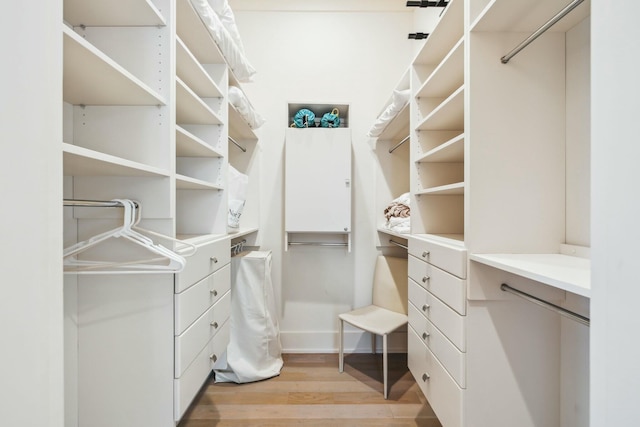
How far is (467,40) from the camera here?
1.08 meters

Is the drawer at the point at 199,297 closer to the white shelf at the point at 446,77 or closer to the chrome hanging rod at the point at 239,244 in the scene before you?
the chrome hanging rod at the point at 239,244

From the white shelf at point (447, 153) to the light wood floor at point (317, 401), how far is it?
155 centimetres

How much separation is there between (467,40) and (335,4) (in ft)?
6.31

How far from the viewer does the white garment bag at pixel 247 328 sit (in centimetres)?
201

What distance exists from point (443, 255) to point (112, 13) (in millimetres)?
1542

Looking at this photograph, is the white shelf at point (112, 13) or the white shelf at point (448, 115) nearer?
the white shelf at point (112, 13)

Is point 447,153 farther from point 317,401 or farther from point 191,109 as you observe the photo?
point 317,401

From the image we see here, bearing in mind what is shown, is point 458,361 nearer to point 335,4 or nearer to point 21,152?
point 21,152

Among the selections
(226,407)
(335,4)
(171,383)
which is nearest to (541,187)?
(171,383)

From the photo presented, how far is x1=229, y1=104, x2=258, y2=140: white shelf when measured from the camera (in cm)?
193

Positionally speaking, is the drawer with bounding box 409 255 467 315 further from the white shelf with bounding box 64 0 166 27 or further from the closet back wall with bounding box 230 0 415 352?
the white shelf with bounding box 64 0 166 27

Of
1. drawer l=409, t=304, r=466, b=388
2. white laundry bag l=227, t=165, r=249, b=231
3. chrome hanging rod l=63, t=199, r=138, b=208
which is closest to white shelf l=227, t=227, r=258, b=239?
white laundry bag l=227, t=165, r=249, b=231

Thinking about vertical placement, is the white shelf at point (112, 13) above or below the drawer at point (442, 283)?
above

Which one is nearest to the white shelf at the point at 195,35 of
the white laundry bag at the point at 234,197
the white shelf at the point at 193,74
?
the white shelf at the point at 193,74
